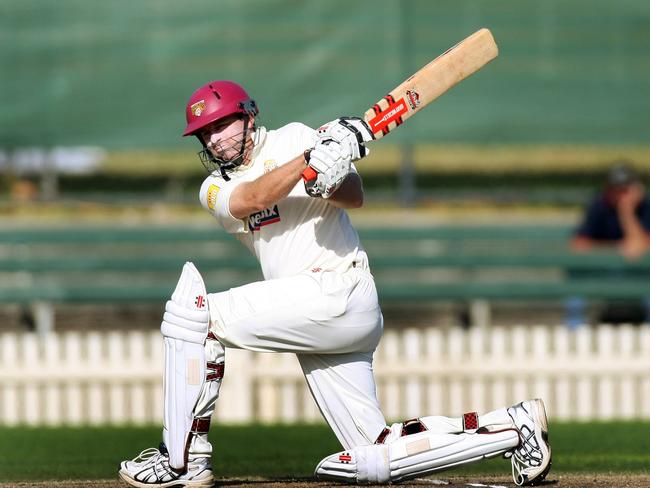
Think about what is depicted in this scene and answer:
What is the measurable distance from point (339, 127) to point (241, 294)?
2.43ft

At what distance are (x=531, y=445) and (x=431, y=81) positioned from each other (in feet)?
4.83

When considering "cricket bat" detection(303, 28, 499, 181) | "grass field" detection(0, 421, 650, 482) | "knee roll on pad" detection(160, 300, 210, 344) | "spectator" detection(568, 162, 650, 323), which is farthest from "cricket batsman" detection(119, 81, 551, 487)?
"spectator" detection(568, 162, 650, 323)

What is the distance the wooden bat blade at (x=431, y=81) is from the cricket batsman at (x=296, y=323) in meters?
0.24

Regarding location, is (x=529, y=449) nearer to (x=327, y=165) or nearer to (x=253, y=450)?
(x=327, y=165)

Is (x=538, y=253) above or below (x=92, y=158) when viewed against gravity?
below

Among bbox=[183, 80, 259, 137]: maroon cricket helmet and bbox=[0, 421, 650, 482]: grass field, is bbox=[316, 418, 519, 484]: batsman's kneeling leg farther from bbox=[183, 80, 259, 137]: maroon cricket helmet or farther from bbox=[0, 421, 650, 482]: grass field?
bbox=[183, 80, 259, 137]: maroon cricket helmet

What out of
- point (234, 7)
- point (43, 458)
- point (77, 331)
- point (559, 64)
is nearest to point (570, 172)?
point (559, 64)

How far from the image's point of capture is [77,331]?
11.8 meters

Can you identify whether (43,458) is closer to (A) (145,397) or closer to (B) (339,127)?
(A) (145,397)

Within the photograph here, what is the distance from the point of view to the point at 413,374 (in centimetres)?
959

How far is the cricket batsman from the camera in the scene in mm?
4930

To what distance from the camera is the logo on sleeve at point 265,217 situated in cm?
510

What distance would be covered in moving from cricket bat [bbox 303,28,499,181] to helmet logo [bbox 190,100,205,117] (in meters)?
0.64

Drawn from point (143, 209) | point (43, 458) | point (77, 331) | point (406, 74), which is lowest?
point (43, 458)
